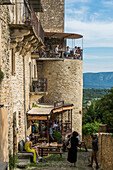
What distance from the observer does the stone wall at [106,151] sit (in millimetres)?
12597

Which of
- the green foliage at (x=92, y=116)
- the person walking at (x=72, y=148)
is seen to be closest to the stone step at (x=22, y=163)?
the person walking at (x=72, y=148)

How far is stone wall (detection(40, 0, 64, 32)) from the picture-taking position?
1040 inches

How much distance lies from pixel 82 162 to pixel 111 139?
6.35 ft

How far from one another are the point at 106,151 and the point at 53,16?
16.1 metres

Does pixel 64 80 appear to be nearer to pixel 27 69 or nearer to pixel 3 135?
pixel 27 69

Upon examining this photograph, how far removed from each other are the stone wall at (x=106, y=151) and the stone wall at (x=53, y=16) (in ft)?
47.2

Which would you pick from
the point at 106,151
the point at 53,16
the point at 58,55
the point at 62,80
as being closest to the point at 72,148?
the point at 106,151

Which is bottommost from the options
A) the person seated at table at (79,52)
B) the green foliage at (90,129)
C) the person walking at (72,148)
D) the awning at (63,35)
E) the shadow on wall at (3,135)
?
the green foliage at (90,129)

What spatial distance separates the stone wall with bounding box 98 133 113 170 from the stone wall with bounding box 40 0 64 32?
1440cm

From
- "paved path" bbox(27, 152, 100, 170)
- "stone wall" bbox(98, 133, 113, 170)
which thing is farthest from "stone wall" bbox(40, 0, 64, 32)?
"paved path" bbox(27, 152, 100, 170)

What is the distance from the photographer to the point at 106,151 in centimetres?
1338

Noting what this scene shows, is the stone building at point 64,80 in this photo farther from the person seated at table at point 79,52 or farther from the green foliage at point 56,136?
the green foliage at point 56,136

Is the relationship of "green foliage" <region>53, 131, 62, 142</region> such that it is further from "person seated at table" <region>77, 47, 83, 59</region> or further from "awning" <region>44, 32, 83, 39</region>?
"awning" <region>44, 32, 83, 39</region>

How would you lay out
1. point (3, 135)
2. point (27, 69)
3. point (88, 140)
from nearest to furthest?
point (3, 135) → point (27, 69) → point (88, 140)
